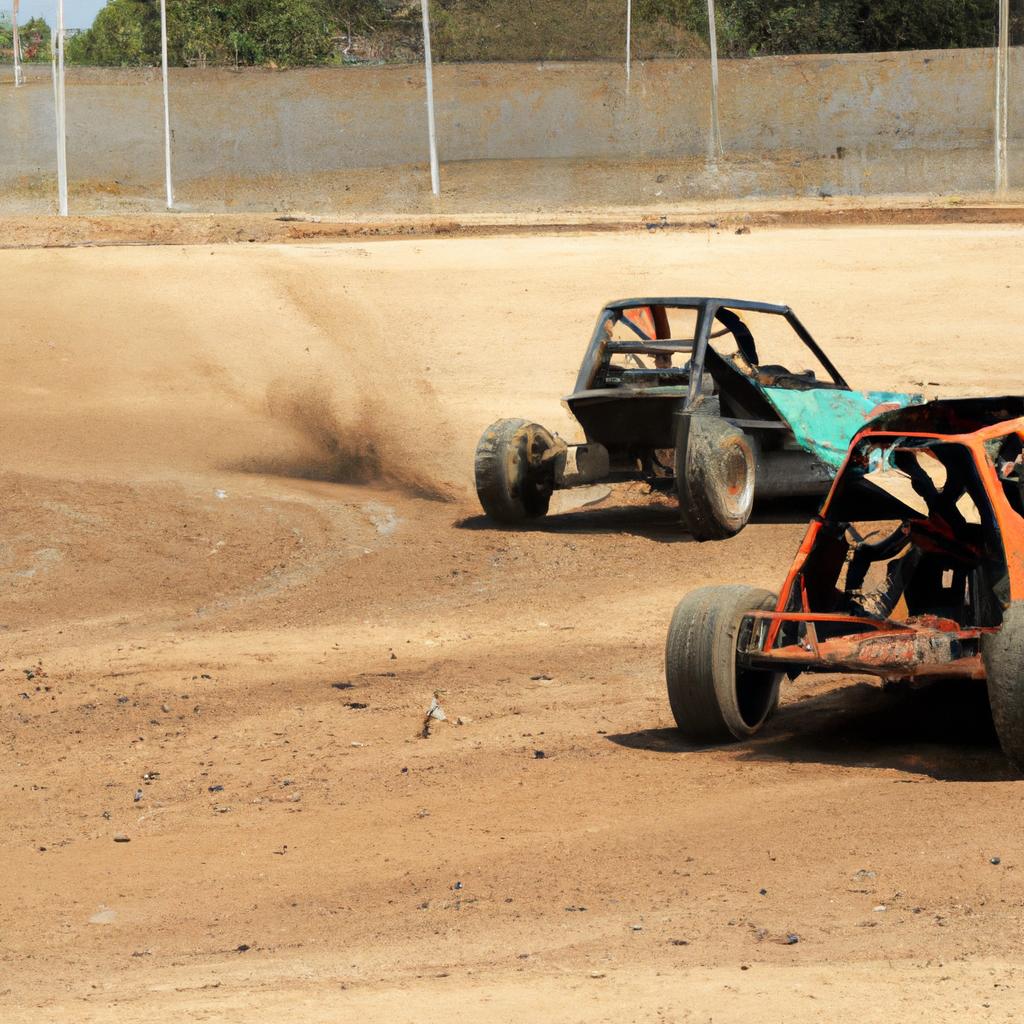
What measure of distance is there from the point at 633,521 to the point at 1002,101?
97.5ft

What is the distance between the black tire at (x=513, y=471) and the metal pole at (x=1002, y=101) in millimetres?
28073

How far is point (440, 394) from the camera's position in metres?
19.2

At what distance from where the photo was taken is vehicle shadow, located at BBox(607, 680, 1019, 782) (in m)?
6.74

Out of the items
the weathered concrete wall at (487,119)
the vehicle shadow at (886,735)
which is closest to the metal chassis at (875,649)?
the vehicle shadow at (886,735)

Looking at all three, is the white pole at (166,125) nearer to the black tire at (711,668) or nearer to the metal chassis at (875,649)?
the black tire at (711,668)

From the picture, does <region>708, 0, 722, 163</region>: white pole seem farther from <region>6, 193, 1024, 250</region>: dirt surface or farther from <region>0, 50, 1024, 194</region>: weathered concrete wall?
<region>6, 193, 1024, 250</region>: dirt surface

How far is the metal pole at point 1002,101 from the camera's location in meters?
38.2

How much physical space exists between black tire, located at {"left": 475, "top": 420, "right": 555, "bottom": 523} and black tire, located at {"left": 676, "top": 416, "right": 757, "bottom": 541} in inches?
56.5

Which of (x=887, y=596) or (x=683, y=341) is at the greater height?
(x=683, y=341)

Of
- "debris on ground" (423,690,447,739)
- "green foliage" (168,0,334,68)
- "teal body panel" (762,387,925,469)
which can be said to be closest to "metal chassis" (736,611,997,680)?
"debris on ground" (423,690,447,739)

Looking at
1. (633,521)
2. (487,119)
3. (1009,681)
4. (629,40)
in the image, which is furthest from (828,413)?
(629,40)

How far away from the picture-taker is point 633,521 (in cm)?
1352

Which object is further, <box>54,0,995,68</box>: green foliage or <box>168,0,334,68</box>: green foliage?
<box>168,0,334,68</box>: green foliage

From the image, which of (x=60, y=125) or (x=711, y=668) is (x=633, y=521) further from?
(x=60, y=125)
